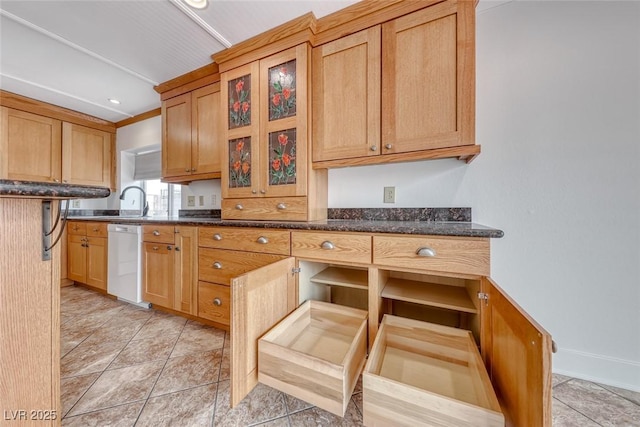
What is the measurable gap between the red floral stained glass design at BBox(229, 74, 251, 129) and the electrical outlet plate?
1185 millimetres

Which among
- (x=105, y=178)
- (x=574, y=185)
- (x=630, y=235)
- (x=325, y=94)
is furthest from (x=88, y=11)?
(x=630, y=235)

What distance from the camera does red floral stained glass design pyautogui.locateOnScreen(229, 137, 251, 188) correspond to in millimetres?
1794

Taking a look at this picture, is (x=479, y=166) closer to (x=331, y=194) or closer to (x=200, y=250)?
(x=331, y=194)

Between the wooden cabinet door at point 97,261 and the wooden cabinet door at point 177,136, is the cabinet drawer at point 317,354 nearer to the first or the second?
the wooden cabinet door at point 177,136

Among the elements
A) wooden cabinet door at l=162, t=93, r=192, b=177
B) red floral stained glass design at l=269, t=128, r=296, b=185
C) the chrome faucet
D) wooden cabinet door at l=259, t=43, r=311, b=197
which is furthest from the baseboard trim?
the chrome faucet

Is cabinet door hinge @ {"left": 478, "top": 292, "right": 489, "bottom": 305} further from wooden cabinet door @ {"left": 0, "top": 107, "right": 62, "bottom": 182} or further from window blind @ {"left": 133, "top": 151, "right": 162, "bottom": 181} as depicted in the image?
wooden cabinet door @ {"left": 0, "top": 107, "right": 62, "bottom": 182}

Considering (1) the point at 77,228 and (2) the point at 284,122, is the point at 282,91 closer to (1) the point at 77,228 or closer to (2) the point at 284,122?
(2) the point at 284,122

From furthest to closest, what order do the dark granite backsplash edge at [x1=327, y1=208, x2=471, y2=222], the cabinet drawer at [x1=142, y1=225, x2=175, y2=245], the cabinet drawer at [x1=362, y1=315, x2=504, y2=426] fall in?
the cabinet drawer at [x1=142, y1=225, x2=175, y2=245] < the dark granite backsplash edge at [x1=327, y1=208, x2=471, y2=222] < the cabinet drawer at [x1=362, y1=315, x2=504, y2=426]

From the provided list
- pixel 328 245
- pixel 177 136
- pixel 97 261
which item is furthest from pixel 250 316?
pixel 97 261

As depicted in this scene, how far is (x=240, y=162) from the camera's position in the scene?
5.99 feet

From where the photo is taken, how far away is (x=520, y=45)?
138cm

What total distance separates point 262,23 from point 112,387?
2396 millimetres

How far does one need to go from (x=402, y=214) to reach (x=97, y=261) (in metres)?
3.14

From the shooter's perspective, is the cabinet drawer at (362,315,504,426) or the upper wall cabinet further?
the upper wall cabinet
